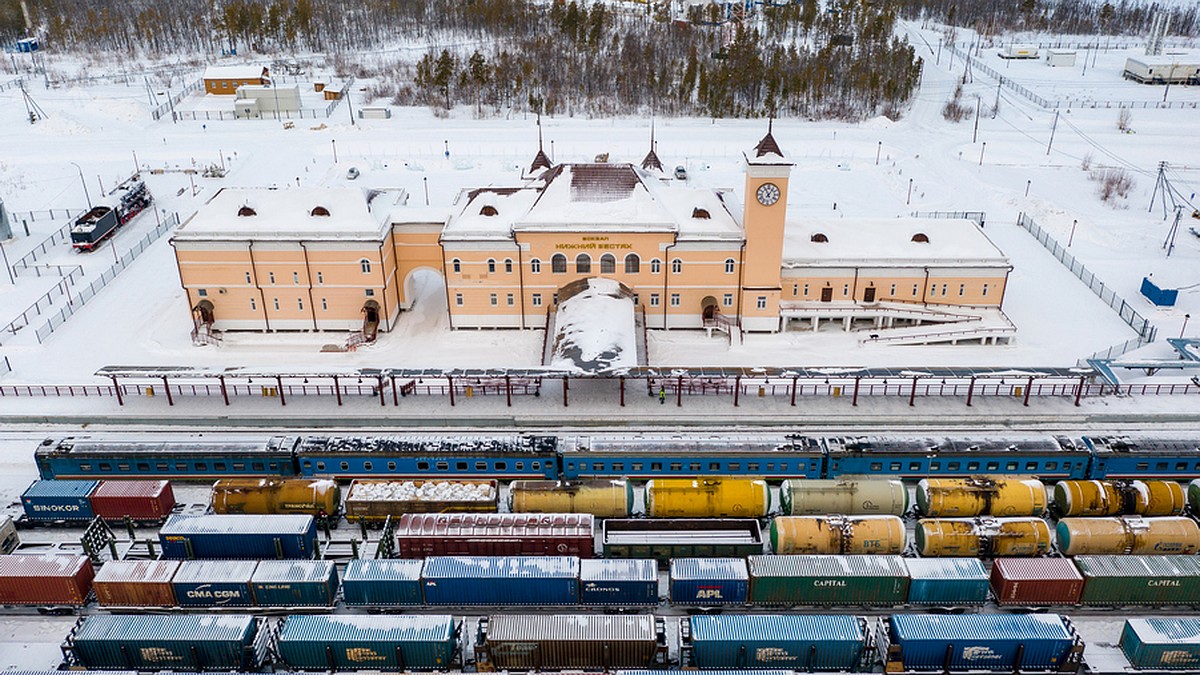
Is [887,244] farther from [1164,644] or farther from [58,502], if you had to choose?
[58,502]

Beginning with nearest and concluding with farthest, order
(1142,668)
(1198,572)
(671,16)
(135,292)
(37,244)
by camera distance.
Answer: (1142,668) → (1198,572) → (135,292) → (37,244) → (671,16)

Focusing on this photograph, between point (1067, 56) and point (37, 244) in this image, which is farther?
point (1067, 56)

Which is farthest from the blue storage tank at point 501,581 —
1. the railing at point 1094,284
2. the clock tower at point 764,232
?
the railing at point 1094,284

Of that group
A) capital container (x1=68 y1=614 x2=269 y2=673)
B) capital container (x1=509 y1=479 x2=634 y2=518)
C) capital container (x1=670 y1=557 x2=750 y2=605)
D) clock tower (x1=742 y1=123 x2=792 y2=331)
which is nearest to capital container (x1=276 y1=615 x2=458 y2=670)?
capital container (x1=68 y1=614 x2=269 y2=673)

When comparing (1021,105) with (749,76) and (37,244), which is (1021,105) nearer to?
(749,76)

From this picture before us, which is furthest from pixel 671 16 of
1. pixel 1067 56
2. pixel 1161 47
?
pixel 1161 47

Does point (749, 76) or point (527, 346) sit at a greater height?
point (749, 76)

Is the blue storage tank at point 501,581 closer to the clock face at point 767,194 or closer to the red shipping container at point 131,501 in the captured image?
the red shipping container at point 131,501
